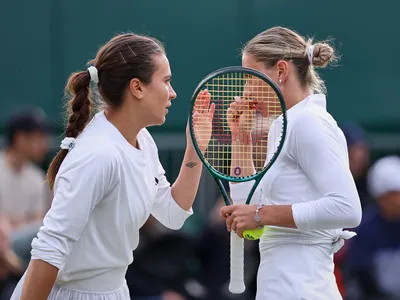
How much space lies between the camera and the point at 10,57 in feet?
23.3

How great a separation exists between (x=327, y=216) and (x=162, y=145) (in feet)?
12.0

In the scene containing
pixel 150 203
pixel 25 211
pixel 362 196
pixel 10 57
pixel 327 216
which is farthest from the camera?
pixel 10 57

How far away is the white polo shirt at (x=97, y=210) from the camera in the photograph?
9.45 feet

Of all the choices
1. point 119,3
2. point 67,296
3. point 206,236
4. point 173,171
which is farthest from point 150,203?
point 119,3

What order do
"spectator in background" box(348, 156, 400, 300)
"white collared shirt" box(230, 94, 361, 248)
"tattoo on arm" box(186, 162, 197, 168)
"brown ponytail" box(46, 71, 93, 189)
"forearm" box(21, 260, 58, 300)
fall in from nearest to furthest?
"forearm" box(21, 260, 58, 300)
"white collared shirt" box(230, 94, 361, 248)
"brown ponytail" box(46, 71, 93, 189)
"tattoo on arm" box(186, 162, 197, 168)
"spectator in background" box(348, 156, 400, 300)

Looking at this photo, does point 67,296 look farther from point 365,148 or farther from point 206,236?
point 365,148

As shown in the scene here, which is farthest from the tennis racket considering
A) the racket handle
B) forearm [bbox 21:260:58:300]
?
forearm [bbox 21:260:58:300]

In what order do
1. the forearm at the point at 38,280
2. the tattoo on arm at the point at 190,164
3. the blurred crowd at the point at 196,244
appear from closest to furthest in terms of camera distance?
the forearm at the point at 38,280 < the tattoo on arm at the point at 190,164 < the blurred crowd at the point at 196,244

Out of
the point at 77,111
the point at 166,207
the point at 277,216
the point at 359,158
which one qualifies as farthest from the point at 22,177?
the point at 277,216

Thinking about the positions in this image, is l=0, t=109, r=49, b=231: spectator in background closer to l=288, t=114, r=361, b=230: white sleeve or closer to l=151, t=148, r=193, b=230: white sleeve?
l=151, t=148, r=193, b=230: white sleeve

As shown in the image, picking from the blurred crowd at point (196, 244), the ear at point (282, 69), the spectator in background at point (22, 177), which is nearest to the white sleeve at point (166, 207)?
the ear at point (282, 69)

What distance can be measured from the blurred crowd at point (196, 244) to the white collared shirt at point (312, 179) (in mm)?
2633

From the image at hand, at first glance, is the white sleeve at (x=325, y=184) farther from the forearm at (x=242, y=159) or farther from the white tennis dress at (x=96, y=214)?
the white tennis dress at (x=96, y=214)

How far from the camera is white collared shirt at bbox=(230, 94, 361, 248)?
9.68 feet
